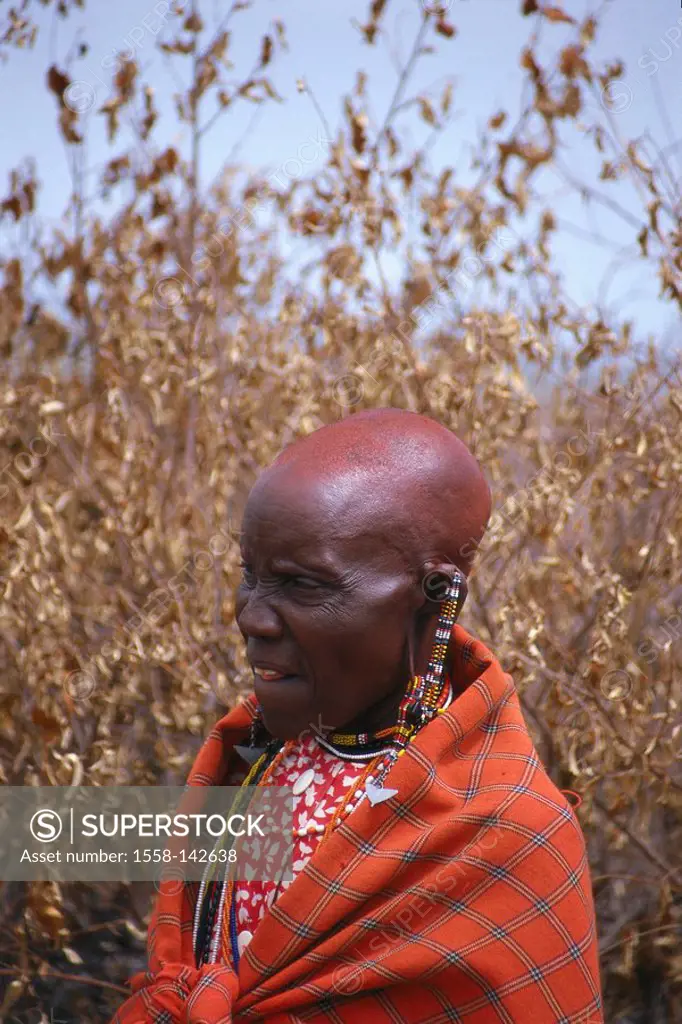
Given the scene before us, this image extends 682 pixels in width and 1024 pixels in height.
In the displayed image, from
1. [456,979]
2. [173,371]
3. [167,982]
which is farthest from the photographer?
[173,371]

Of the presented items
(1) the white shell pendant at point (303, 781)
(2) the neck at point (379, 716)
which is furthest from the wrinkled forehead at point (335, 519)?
(1) the white shell pendant at point (303, 781)

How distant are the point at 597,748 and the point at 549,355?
106 cm

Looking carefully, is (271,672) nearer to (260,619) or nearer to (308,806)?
(260,619)

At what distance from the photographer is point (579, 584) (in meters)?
3.17

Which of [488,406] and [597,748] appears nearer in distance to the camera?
[597,748]

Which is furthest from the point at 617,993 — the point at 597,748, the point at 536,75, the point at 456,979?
the point at 536,75

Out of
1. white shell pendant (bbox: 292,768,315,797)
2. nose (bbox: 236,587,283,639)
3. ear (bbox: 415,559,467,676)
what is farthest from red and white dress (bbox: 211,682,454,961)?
nose (bbox: 236,587,283,639)

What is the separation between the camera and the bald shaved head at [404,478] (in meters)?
1.57

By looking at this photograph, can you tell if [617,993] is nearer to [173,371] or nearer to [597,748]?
[597,748]

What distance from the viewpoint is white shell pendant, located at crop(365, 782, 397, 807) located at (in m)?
1.54

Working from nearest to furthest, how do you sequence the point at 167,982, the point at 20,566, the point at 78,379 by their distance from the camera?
1. the point at 167,982
2. the point at 20,566
3. the point at 78,379

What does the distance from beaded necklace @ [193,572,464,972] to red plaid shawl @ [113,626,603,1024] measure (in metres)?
0.04

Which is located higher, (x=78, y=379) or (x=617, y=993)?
(x=78, y=379)

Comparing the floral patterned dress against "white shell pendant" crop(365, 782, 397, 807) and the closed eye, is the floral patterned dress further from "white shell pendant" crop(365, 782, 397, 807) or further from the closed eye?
the closed eye
